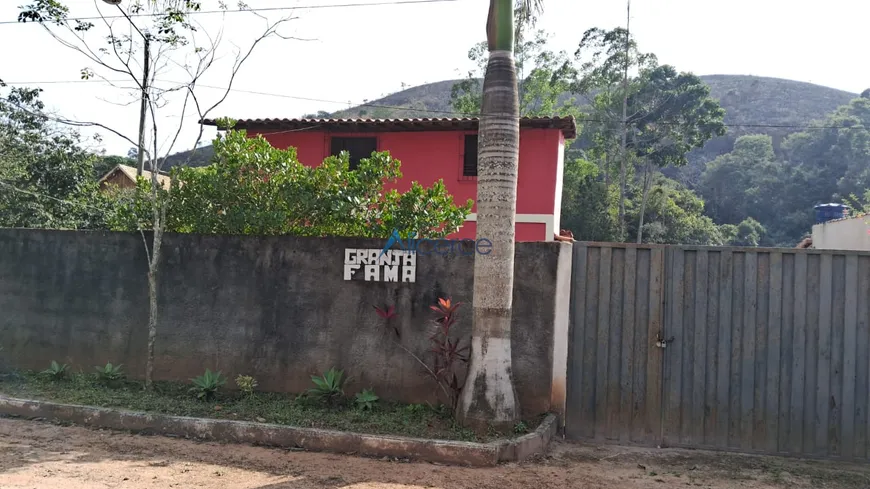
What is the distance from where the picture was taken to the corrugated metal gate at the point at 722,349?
622 centimetres

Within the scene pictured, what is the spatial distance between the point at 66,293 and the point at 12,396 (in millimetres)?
1575

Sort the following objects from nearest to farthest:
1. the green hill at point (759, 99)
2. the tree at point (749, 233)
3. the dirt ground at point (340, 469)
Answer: the dirt ground at point (340, 469), the tree at point (749, 233), the green hill at point (759, 99)

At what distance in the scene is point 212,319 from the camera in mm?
7770

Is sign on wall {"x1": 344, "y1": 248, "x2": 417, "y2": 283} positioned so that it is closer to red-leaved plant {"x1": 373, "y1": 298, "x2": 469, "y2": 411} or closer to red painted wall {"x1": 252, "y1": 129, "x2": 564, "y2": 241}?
red-leaved plant {"x1": 373, "y1": 298, "x2": 469, "y2": 411}

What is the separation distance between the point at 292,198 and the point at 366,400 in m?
2.51

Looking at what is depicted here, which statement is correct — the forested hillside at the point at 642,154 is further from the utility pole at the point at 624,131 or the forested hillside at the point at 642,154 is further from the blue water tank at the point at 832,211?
the blue water tank at the point at 832,211

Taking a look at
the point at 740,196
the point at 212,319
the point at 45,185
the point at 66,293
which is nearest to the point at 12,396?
the point at 66,293

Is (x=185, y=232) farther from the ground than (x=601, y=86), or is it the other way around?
(x=601, y=86)

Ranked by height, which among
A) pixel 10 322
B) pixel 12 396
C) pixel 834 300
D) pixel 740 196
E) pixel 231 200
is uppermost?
pixel 740 196

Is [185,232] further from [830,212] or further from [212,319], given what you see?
[830,212]

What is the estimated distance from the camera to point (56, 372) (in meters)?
8.07

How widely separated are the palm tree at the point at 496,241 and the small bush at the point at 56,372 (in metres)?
5.07

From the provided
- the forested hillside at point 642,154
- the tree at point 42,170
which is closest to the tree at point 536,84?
the forested hillside at point 642,154

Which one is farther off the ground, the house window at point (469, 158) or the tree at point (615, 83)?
the tree at point (615, 83)
